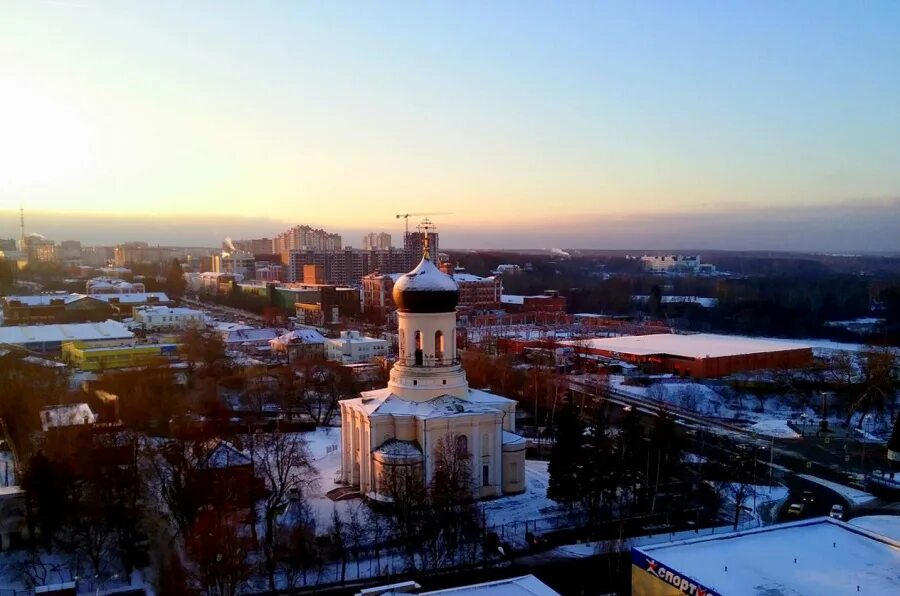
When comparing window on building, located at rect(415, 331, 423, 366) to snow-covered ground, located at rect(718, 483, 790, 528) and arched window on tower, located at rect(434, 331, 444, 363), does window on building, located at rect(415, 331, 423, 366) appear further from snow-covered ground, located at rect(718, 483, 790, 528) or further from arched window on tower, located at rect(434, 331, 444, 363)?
snow-covered ground, located at rect(718, 483, 790, 528)

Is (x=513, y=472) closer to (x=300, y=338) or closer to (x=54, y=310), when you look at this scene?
(x=300, y=338)

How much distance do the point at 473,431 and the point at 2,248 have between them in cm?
14740

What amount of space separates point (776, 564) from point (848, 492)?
11360 mm

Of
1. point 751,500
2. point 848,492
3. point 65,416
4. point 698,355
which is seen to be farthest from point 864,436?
point 65,416

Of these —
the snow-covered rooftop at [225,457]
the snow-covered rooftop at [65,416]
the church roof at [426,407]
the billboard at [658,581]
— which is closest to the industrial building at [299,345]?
the snow-covered rooftop at [65,416]

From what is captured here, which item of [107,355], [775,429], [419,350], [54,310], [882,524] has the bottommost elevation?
[775,429]

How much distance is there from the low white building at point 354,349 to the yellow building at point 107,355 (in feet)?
33.0

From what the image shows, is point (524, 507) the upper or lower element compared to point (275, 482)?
lower

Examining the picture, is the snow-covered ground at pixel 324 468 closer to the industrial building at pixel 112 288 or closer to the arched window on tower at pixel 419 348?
the arched window on tower at pixel 419 348

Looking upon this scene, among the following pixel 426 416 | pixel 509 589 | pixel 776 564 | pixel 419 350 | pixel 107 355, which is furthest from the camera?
pixel 107 355

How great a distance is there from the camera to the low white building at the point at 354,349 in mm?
46562

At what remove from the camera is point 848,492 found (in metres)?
21.8

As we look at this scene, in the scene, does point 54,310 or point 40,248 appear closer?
point 54,310

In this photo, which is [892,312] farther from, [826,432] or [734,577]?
[734,577]
